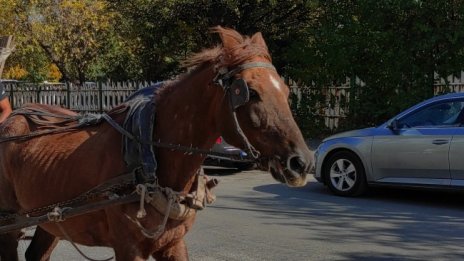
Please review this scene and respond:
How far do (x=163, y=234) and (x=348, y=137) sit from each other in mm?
7367

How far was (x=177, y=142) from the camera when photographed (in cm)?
356

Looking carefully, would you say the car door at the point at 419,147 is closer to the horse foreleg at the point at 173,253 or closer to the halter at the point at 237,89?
the horse foreleg at the point at 173,253

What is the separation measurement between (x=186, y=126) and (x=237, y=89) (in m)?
0.54

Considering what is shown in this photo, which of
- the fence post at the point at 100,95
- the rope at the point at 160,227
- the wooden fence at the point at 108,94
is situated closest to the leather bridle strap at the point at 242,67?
the rope at the point at 160,227

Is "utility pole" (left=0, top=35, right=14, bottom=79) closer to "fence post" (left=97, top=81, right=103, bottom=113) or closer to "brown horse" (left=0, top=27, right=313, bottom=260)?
"brown horse" (left=0, top=27, right=313, bottom=260)

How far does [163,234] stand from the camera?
353 cm

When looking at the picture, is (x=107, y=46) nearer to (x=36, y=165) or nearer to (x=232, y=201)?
(x=232, y=201)

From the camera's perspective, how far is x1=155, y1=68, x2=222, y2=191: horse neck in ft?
11.4

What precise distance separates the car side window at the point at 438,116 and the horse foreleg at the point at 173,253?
661 centimetres

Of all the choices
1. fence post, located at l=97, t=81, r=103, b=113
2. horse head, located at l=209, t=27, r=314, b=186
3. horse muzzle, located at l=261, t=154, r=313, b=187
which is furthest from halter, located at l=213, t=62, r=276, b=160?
fence post, located at l=97, t=81, r=103, b=113

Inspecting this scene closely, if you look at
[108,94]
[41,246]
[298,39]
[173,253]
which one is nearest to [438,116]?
[41,246]

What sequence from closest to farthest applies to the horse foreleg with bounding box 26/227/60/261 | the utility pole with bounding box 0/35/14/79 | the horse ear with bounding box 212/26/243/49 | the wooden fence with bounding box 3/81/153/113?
1. the horse ear with bounding box 212/26/243/49
2. the horse foreleg with bounding box 26/227/60/261
3. the utility pole with bounding box 0/35/14/79
4. the wooden fence with bounding box 3/81/153/113

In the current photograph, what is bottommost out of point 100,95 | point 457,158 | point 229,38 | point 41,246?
point 41,246

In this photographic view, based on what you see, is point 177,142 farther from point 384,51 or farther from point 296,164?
point 384,51
